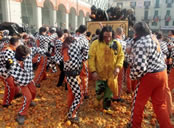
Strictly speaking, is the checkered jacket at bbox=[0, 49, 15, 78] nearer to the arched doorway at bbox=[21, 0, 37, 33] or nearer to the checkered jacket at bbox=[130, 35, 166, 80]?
the checkered jacket at bbox=[130, 35, 166, 80]

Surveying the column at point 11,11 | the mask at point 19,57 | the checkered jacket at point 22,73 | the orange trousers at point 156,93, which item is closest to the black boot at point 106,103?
the orange trousers at point 156,93

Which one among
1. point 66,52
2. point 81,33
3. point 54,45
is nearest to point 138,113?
point 66,52

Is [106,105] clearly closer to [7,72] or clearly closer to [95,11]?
[7,72]

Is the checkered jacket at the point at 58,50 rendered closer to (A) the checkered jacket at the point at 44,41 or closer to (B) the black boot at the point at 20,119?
(A) the checkered jacket at the point at 44,41

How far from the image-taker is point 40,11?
17344mm

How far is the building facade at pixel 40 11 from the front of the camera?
45.3 feet

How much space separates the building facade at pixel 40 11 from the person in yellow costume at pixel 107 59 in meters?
11.1

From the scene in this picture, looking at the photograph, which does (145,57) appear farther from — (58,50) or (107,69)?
(58,50)

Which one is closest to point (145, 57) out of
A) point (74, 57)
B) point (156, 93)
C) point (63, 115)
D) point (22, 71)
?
point (156, 93)

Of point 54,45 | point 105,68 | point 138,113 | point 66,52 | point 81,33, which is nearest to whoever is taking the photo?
point 138,113

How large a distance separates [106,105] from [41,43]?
3.35 meters

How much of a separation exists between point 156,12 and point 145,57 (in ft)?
166

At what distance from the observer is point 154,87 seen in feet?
8.54

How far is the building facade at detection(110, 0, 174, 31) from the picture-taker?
43.5 m
